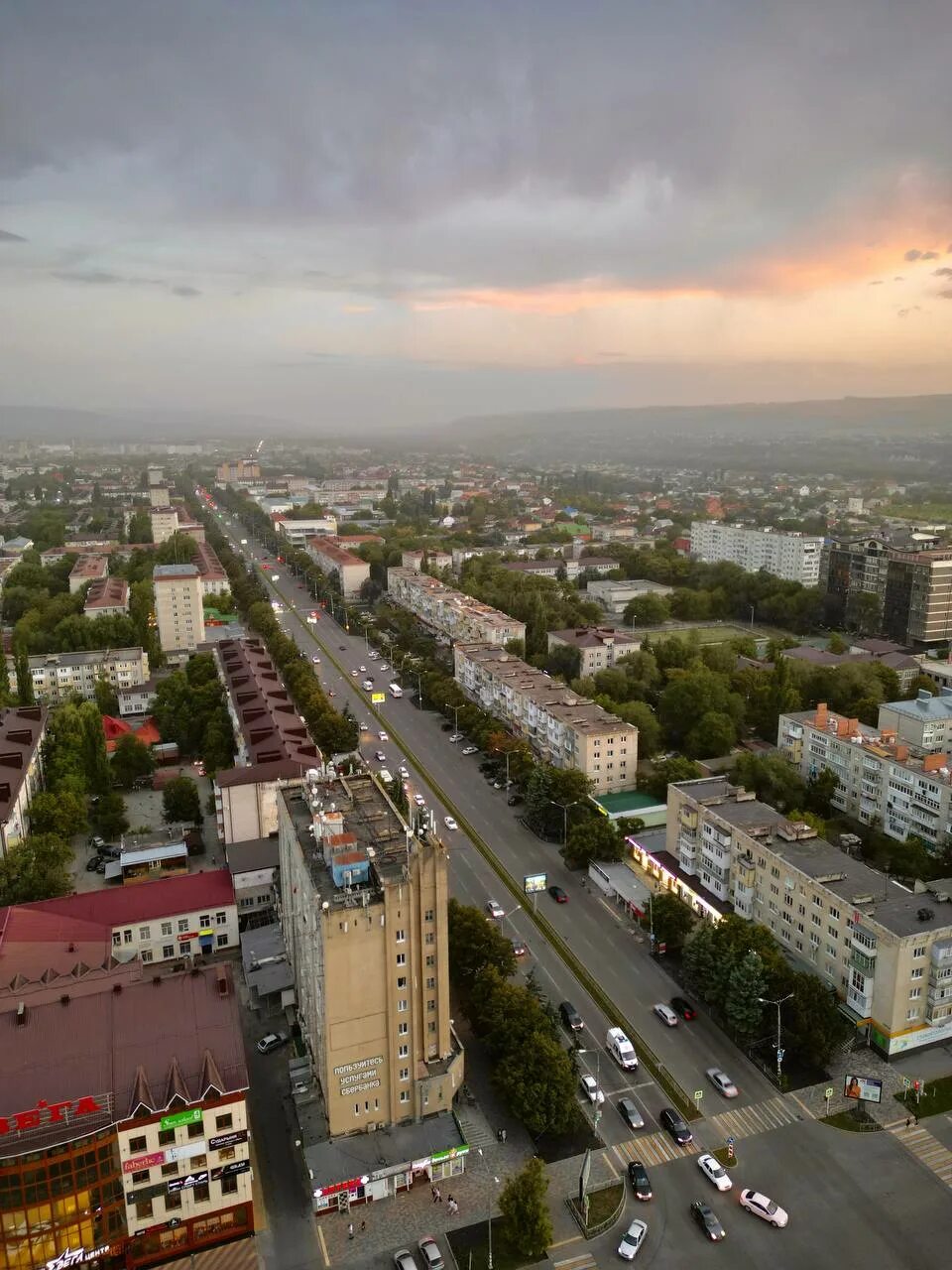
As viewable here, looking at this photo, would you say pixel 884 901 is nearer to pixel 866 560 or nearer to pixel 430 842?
pixel 430 842

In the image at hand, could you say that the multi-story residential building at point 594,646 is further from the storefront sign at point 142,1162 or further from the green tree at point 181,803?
the storefront sign at point 142,1162

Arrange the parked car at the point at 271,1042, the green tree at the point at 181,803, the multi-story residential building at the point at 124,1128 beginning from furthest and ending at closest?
the green tree at the point at 181,803 < the parked car at the point at 271,1042 < the multi-story residential building at the point at 124,1128

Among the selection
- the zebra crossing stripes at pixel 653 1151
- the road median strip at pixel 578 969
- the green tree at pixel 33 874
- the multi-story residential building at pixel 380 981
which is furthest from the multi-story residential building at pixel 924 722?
the green tree at pixel 33 874

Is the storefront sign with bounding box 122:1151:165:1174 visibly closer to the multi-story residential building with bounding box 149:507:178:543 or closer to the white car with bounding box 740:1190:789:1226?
the white car with bounding box 740:1190:789:1226

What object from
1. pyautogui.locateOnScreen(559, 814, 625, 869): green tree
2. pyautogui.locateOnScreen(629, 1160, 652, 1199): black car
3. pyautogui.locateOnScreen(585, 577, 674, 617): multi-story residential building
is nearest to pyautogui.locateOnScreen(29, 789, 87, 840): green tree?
pyautogui.locateOnScreen(559, 814, 625, 869): green tree

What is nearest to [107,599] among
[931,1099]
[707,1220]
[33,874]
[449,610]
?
[449,610]

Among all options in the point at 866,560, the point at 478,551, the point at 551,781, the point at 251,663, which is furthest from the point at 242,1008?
the point at 478,551

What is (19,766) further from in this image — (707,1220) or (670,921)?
(707,1220)
